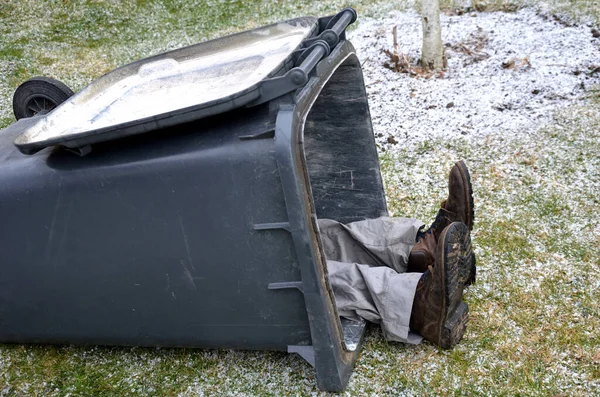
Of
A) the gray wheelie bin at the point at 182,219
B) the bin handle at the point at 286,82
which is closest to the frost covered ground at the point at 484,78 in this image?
the gray wheelie bin at the point at 182,219

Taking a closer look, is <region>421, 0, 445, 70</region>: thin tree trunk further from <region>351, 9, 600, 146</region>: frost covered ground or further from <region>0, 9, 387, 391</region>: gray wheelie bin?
<region>0, 9, 387, 391</region>: gray wheelie bin

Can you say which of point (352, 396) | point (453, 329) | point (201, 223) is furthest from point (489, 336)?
point (201, 223)

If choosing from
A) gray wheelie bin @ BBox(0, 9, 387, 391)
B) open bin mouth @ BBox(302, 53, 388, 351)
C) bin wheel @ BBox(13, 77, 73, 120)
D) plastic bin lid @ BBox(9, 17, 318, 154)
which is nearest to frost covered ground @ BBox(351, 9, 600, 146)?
open bin mouth @ BBox(302, 53, 388, 351)

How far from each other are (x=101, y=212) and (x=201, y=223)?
1.35 ft

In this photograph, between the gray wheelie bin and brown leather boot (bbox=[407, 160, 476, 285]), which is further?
brown leather boot (bbox=[407, 160, 476, 285])

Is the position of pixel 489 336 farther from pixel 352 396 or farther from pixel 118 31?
pixel 118 31

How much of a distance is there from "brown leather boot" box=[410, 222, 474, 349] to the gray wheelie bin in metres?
0.30

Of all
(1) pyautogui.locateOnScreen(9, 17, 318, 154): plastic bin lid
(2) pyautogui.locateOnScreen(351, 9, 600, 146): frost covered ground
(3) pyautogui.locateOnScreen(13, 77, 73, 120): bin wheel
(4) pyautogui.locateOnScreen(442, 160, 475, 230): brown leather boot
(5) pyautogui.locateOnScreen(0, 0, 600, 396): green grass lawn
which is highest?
(1) pyautogui.locateOnScreen(9, 17, 318, 154): plastic bin lid

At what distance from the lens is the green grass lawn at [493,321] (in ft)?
7.98

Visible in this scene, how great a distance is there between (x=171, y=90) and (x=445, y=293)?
1473 mm

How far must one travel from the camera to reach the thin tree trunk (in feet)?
16.4

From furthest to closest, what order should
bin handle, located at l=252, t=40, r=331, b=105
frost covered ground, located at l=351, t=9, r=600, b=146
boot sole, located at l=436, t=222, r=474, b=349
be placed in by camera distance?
frost covered ground, located at l=351, t=9, r=600, b=146 → boot sole, located at l=436, t=222, r=474, b=349 → bin handle, located at l=252, t=40, r=331, b=105

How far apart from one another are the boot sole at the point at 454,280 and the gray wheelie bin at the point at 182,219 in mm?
381

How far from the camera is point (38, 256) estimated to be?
7.77 ft
